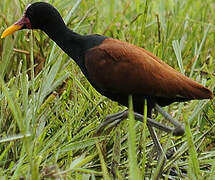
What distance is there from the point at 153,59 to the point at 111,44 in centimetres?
18

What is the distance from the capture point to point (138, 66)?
2.10 m

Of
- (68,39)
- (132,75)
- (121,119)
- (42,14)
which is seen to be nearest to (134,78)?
(132,75)

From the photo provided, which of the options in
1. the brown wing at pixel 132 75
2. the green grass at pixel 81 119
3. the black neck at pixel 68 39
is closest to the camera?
the green grass at pixel 81 119

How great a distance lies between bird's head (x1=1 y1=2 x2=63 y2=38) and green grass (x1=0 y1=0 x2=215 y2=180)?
3.3 inches

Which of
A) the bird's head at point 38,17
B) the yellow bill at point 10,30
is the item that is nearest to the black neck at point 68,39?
the bird's head at point 38,17

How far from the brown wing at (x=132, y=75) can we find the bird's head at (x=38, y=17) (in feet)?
1.00

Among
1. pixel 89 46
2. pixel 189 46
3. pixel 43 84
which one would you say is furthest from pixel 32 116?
pixel 189 46

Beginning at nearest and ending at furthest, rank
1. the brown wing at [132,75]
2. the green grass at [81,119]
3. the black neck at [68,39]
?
1. the green grass at [81,119]
2. the brown wing at [132,75]
3. the black neck at [68,39]

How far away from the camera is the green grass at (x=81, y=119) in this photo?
1.84 meters

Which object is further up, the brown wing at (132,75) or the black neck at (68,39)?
the black neck at (68,39)

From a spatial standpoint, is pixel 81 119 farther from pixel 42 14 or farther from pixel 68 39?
pixel 42 14

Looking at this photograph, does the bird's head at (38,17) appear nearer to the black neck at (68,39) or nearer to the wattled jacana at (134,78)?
the black neck at (68,39)

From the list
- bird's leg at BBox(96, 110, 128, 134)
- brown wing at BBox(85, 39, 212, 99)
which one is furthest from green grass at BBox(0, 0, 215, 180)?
brown wing at BBox(85, 39, 212, 99)

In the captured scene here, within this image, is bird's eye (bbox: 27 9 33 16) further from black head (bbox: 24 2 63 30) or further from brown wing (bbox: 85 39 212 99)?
brown wing (bbox: 85 39 212 99)
